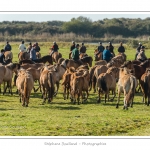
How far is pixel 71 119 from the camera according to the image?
16141 mm

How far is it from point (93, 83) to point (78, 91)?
4052mm

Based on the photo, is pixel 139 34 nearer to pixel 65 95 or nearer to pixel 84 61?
pixel 84 61

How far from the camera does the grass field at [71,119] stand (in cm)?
1428

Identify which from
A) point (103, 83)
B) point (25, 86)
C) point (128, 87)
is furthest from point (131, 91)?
point (25, 86)

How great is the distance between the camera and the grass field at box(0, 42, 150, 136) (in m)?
14.3

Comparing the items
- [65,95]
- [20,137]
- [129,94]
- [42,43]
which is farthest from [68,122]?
[42,43]

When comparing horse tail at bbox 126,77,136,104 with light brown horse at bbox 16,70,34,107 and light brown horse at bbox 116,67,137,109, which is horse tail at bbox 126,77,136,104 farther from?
light brown horse at bbox 16,70,34,107

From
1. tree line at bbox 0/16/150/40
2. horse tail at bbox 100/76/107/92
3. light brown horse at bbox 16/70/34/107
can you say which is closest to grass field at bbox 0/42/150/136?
light brown horse at bbox 16/70/34/107

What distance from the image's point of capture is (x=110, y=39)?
57.7m

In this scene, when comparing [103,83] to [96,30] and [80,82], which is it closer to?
[80,82]

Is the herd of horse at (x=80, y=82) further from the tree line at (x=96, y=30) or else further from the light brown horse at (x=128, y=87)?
the tree line at (x=96, y=30)

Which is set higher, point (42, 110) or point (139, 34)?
point (139, 34)

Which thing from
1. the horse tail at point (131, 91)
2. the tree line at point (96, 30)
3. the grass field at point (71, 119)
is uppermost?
the tree line at point (96, 30)

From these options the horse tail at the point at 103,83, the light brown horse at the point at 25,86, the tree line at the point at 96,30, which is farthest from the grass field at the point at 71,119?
the tree line at the point at 96,30
